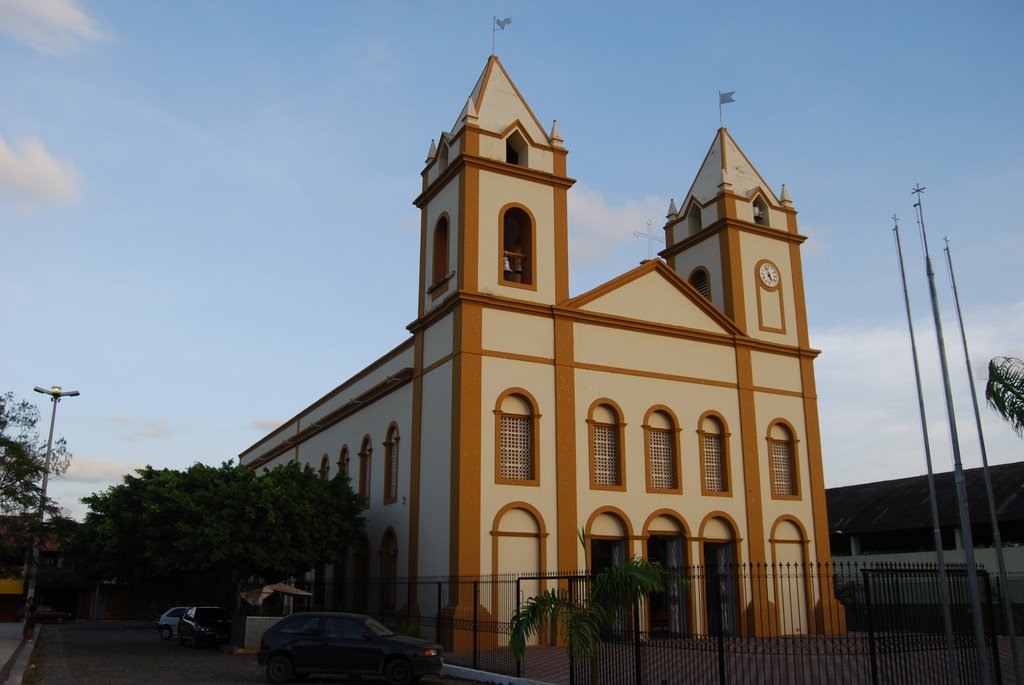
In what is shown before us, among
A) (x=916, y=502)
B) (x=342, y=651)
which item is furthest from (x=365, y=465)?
(x=916, y=502)

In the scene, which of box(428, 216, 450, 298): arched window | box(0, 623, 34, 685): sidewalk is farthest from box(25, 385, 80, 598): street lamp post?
box(428, 216, 450, 298): arched window

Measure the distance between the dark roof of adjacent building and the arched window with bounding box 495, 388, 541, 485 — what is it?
19737 mm

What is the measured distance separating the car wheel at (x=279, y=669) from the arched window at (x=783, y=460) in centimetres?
1635

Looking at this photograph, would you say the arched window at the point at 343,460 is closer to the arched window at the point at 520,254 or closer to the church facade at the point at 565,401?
the church facade at the point at 565,401

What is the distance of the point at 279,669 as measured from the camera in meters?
18.3

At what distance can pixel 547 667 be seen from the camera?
19094mm

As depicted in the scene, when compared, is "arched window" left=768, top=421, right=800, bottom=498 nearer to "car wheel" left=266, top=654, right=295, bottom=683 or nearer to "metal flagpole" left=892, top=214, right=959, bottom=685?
"metal flagpole" left=892, top=214, right=959, bottom=685

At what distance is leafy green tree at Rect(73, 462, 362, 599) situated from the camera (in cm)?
2481

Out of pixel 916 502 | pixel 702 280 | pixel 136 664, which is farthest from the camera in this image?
pixel 916 502

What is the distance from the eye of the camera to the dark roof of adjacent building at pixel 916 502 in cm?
3528

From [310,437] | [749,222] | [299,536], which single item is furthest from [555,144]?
[310,437]

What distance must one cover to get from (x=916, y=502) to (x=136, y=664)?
31787 mm

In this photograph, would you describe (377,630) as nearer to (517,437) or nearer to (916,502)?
(517,437)

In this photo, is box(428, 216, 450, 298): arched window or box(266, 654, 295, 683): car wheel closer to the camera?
box(266, 654, 295, 683): car wheel
